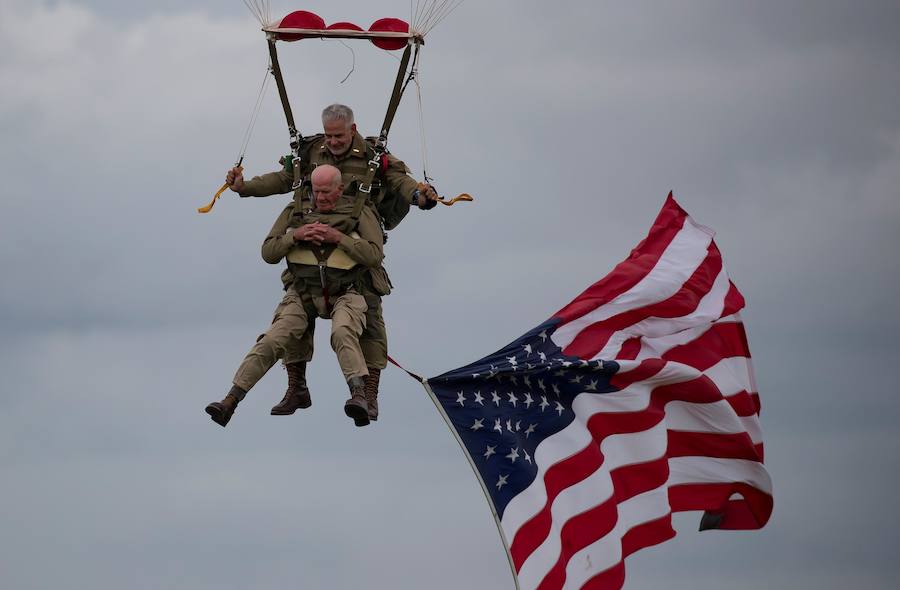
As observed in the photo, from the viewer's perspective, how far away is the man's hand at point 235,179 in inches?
976

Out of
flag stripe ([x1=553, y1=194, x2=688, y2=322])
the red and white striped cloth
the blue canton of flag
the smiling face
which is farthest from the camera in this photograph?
flag stripe ([x1=553, y1=194, x2=688, y2=322])

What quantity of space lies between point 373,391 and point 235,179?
9.71 feet

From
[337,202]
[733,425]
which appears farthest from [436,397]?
[733,425]

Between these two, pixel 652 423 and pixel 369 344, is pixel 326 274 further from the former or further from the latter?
pixel 652 423

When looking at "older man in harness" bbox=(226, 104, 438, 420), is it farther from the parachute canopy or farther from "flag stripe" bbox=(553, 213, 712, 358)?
"flag stripe" bbox=(553, 213, 712, 358)

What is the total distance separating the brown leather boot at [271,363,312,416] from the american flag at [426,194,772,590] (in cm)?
177

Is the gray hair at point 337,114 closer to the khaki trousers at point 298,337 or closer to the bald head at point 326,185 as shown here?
the bald head at point 326,185

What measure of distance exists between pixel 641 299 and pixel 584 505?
3.03 meters

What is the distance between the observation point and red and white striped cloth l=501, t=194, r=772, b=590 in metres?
27.6

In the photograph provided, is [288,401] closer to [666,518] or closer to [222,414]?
[222,414]

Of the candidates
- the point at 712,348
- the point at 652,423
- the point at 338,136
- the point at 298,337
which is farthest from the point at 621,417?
the point at 338,136

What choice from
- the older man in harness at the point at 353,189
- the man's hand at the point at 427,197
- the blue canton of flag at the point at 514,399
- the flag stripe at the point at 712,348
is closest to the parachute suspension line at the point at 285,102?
the older man in harness at the point at 353,189

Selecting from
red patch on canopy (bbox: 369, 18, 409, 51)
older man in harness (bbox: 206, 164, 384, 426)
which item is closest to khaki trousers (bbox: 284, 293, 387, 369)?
older man in harness (bbox: 206, 164, 384, 426)

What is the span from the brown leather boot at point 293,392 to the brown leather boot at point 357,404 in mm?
1406
